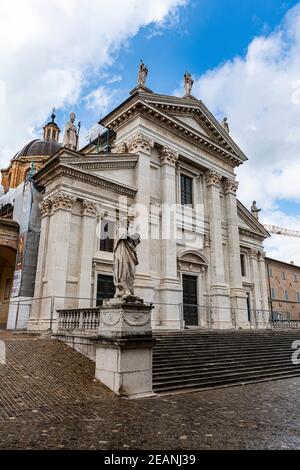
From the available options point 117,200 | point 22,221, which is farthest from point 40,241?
point 117,200

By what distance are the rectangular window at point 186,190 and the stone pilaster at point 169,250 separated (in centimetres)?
176

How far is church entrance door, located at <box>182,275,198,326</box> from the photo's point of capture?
1964 centimetres

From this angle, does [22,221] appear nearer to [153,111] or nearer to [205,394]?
[153,111]

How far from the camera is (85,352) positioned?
9445 millimetres

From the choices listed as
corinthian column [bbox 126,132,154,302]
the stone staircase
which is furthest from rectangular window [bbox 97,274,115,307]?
the stone staircase

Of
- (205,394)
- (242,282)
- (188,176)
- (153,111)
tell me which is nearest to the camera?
(205,394)

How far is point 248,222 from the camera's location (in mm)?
27156

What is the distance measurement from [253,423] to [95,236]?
39.4 feet

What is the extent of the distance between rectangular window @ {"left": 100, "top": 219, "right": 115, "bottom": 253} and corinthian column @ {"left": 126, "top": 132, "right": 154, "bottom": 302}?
1518mm

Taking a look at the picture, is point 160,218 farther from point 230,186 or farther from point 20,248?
point 230,186

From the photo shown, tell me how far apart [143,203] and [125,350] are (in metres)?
11.3

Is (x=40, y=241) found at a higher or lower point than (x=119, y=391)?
higher

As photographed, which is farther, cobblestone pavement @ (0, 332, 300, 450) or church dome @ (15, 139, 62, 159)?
church dome @ (15, 139, 62, 159)

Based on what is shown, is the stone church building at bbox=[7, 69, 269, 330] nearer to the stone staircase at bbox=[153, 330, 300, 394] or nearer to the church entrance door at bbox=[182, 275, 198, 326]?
the church entrance door at bbox=[182, 275, 198, 326]
